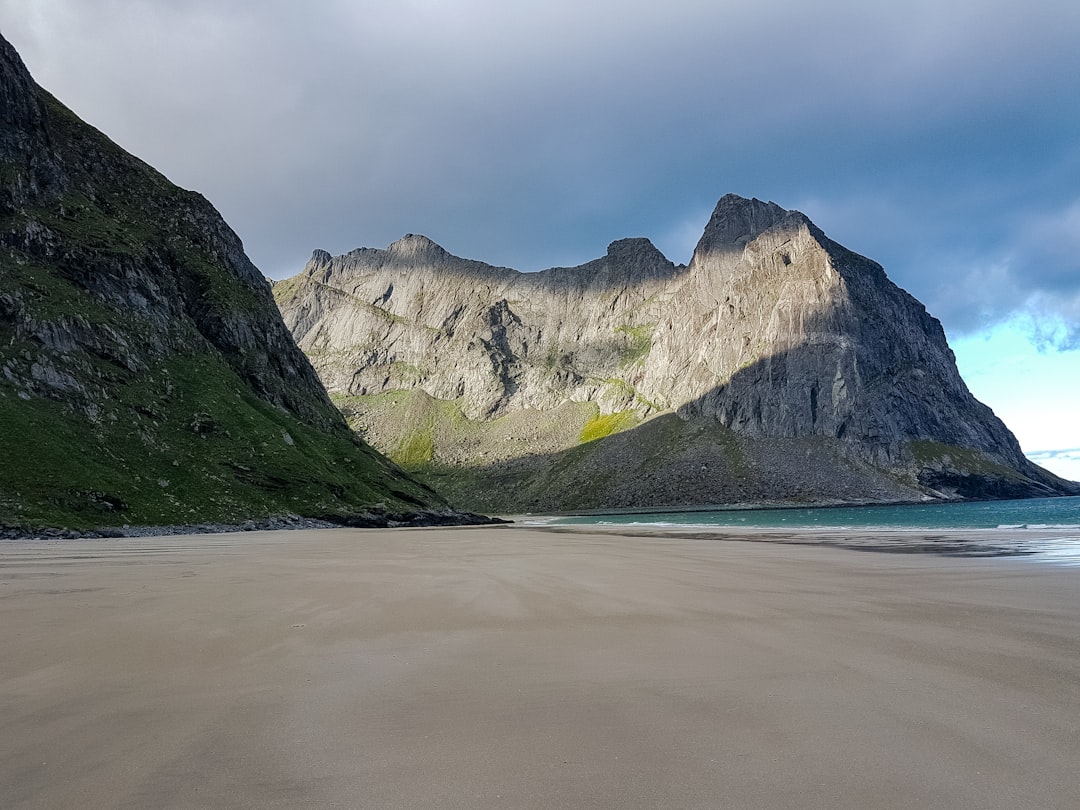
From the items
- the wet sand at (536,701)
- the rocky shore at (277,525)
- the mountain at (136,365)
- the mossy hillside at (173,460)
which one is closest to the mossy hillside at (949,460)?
the rocky shore at (277,525)

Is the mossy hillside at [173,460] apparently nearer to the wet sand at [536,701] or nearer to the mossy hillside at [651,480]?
the wet sand at [536,701]

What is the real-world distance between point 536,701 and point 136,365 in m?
75.3

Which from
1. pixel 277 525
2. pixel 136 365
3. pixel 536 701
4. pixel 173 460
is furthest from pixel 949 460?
pixel 536 701

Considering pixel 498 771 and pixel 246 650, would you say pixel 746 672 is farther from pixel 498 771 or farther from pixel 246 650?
pixel 246 650

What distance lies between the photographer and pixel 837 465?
17825 cm

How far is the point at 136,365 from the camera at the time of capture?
6575 cm

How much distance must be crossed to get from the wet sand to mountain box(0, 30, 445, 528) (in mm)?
42519

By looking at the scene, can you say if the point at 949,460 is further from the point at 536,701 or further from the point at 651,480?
the point at 536,701

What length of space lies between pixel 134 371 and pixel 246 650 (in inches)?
2785

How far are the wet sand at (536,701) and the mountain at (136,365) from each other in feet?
139

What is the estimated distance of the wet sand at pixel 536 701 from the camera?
3.83 meters

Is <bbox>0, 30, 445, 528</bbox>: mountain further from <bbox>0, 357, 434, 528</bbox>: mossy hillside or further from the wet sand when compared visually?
the wet sand

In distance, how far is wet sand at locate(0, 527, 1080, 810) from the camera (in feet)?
12.6

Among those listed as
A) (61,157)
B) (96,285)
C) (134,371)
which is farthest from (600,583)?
(61,157)
